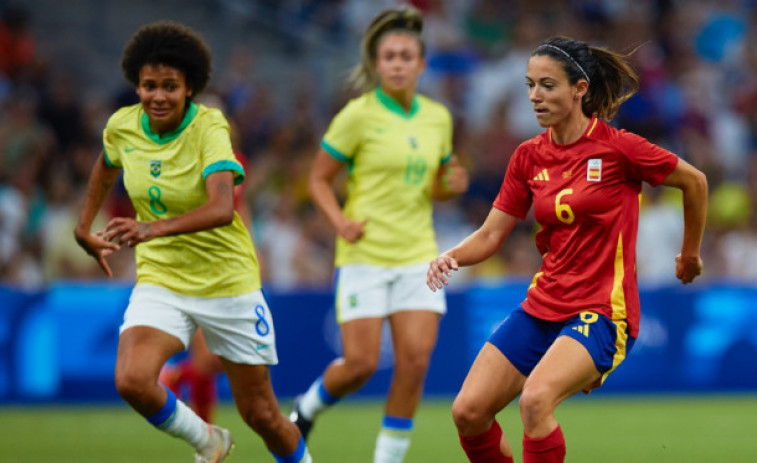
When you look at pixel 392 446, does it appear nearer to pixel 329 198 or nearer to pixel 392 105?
pixel 329 198

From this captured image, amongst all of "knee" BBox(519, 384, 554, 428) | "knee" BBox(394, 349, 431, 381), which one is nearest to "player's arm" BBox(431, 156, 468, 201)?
"knee" BBox(394, 349, 431, 381)

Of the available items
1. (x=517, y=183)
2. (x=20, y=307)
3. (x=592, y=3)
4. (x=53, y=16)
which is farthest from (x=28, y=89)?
(x=517, y=183)

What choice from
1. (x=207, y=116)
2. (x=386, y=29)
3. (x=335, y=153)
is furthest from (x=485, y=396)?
(x=386, y=29)

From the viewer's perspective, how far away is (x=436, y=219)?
14.2 metres

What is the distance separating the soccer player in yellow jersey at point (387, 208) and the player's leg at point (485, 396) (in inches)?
68.0

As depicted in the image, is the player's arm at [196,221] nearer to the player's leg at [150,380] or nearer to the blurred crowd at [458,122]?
the player's leg at [150,380]

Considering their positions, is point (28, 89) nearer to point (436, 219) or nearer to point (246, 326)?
point (436, 219)

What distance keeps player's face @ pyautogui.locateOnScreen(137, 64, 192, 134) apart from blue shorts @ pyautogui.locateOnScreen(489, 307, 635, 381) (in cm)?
202

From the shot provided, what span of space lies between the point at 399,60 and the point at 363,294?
155 cm

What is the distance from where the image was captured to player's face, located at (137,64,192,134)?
6.30 metres

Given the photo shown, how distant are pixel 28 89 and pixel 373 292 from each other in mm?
8608

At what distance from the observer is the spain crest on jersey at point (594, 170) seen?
19.1 ft

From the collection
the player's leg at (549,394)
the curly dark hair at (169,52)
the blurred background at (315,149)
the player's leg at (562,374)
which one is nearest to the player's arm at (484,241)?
the player's leg at (562,374)

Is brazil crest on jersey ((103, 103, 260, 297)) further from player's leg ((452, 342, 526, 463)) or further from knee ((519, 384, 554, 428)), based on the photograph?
knee ((519, 384, 554, 428))
